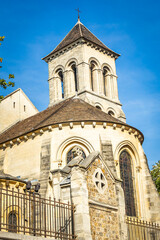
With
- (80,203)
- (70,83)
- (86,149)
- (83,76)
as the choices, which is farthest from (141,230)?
(70,83)

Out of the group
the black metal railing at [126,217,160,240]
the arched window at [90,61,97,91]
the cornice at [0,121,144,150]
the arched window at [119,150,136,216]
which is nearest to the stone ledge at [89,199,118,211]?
the black metal railing at [126,217,160,240]

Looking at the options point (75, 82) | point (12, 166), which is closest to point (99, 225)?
point (12, 166)

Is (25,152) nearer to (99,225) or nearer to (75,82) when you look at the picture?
(99,225)

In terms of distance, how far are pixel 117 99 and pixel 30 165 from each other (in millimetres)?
20934

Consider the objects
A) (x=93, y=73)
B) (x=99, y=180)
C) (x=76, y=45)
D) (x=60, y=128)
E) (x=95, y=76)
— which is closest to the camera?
(x=99, y=180)

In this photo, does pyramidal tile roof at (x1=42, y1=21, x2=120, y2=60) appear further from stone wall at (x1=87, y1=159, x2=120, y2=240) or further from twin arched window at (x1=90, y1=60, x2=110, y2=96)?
stone wall at (x1=87, y1=159, x2=120, y2=240)

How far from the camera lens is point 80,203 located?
1079 cm

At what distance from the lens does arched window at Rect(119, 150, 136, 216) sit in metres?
22.3

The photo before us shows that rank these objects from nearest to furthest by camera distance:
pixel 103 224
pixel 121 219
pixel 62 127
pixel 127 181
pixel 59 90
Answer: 1. pixel 103 224
2. pixel 121 219
3. pixel 62 127
4. pixel 127 181
5. pixel 59 90

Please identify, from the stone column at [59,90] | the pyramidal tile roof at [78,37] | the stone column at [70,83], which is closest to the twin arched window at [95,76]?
the stone column at [70,83]

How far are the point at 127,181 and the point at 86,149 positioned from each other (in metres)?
3.19

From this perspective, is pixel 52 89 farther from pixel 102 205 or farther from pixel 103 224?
pixel 103 224

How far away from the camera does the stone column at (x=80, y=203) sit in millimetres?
10508

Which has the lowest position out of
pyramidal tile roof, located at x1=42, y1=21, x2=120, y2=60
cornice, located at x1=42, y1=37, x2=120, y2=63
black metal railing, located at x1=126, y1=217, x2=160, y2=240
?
black metal railing, located at x1=126, y1=217, x2=160, y2=240
